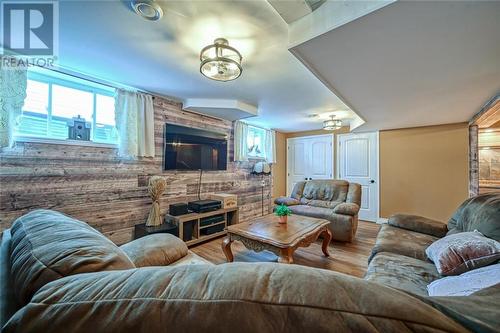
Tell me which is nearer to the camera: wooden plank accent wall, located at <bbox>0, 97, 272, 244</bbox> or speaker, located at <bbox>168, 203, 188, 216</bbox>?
wooden plank accent wall, located at <bbox>0, 97, 272, 244</bbox>

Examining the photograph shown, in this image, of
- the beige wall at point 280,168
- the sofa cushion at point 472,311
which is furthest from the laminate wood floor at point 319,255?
the beige wall at point 280,168

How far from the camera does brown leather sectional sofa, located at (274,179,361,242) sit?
3.07 m

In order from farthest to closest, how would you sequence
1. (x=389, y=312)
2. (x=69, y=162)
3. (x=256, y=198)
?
(x=256, y=198), (x=69, y=162), (x=389, y=312)

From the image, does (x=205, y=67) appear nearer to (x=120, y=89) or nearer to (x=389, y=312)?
(x=120, y=89)

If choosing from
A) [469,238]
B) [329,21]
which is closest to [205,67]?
[329,21]

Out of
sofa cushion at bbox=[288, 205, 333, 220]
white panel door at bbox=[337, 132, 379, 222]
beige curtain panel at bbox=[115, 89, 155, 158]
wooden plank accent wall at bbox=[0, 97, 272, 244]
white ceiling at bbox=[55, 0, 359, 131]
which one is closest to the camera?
white ceiling at bbox=[55, 0, 359, 131]

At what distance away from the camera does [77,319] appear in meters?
0.42

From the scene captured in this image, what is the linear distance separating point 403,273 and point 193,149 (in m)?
3.08

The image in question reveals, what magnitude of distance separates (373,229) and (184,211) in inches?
143

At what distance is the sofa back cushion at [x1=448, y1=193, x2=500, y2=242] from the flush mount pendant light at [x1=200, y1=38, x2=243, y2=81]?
90.8 inches

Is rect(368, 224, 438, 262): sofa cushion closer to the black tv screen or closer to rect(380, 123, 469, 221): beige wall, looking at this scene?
rect(380, 123, 469, 221): beige wall

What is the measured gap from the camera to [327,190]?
13.0 ft

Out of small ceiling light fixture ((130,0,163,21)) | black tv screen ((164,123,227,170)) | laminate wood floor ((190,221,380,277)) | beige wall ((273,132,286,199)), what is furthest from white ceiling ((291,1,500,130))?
beige wall ((273,132,286,199))

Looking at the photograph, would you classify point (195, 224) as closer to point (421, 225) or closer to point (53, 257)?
point (53, 257)
